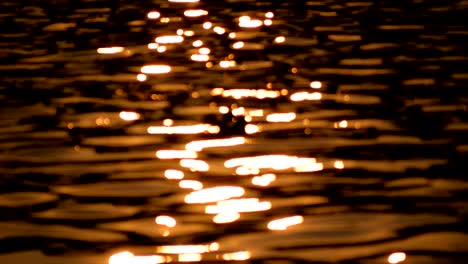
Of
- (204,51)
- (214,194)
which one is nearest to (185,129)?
(214,194)

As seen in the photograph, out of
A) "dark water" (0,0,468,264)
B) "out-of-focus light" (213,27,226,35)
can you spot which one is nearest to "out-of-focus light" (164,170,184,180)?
"dark water" (0,0,468,264)

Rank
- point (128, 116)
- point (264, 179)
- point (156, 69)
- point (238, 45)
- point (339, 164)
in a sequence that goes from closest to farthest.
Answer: point (264, 179), point (339, 164), point (128, 116), point (156, 69), point (238, 45)

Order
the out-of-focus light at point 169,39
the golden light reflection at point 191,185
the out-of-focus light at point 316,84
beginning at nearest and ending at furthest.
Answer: the golden light reflection at point 191,185
the out-of-focus light at point 316,84
the out-of-focus light at point 169,39

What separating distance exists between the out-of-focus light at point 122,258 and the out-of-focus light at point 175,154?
159 inches

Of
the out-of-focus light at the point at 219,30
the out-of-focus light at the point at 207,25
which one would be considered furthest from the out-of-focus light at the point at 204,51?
the out-of-focus light at the point at 207,25

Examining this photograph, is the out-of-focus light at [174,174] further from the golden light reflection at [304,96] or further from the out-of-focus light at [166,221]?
the golden light reflection at [304,96]

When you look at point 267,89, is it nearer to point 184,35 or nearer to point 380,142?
point 380,142

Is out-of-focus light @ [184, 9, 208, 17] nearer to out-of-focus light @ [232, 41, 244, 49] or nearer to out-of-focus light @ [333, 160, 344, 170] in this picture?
out-of-focus light @ [232, 41, 244, 49]

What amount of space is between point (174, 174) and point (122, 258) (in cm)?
336

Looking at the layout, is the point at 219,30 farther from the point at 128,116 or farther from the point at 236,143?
the point at 236,143

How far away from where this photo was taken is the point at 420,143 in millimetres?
15711

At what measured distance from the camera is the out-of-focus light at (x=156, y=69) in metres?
22.0

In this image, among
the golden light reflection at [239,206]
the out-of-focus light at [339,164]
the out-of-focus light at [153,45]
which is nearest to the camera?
the golden light reflection at [239,206]

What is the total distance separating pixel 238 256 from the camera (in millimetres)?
11242
